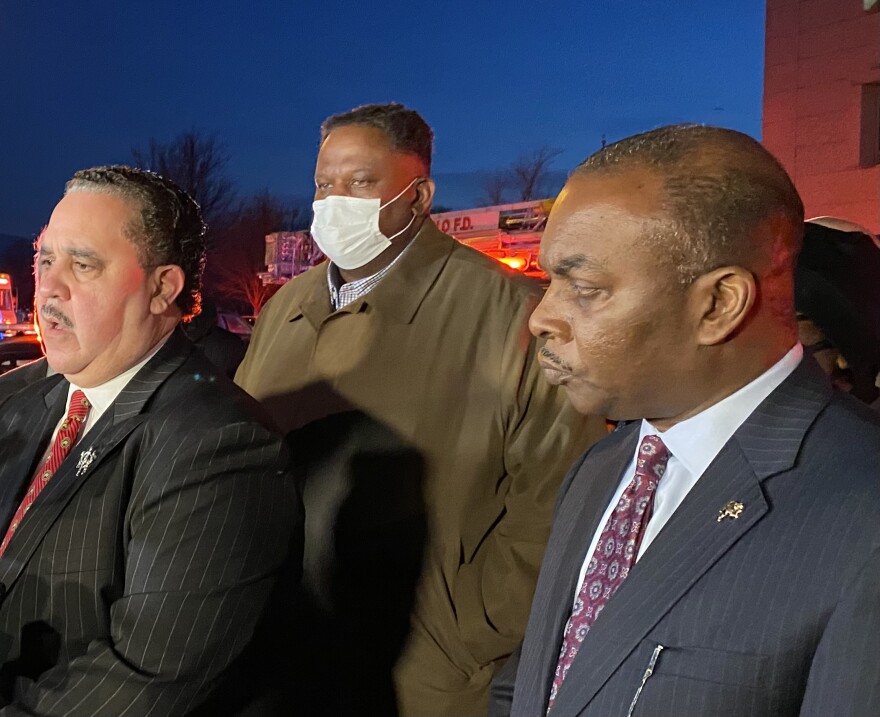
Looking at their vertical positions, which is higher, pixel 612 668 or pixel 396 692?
pixel 612 668

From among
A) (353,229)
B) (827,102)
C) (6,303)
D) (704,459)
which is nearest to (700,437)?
(704,459)

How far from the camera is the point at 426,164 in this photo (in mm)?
3662

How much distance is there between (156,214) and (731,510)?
1.65m

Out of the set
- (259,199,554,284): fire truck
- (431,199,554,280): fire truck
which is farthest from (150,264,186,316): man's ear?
(431,199,554,280): fire truck

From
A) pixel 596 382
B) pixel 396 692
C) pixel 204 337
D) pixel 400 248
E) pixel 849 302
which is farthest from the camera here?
pixel 204 337

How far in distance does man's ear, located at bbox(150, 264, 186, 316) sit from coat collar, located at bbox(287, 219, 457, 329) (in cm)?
102

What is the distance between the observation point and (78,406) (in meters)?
2.42

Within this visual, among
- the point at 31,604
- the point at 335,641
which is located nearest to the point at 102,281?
the point at 31,604

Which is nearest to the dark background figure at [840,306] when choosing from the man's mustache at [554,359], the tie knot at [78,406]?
the man's mustache at [554,359]

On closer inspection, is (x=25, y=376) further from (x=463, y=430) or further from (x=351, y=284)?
(x=463, y=430)

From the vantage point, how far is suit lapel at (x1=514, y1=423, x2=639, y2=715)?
1.61 metres

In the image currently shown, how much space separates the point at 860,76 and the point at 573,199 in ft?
46.3

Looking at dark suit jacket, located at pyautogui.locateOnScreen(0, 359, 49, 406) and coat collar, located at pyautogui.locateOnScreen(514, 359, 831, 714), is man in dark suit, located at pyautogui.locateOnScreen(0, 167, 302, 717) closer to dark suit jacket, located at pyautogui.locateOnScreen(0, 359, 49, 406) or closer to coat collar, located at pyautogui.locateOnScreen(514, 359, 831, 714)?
coat collar, located at pyautogui.locateOnScreen(514, 359, 831, 714)

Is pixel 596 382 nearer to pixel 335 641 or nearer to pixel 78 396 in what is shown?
pixel 78 396
